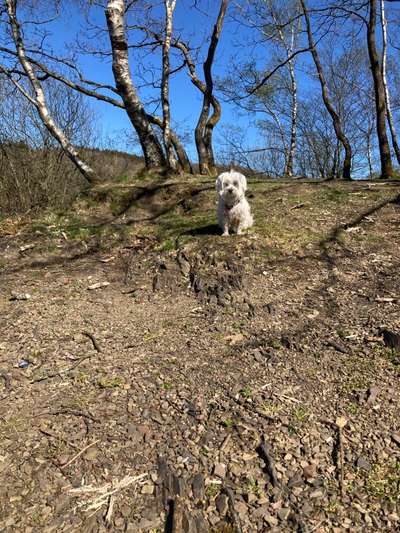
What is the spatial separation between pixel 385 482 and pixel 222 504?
94cm

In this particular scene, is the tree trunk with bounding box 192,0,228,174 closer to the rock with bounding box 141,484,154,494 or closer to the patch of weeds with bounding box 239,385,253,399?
the patch of weeds with bounding box 239,385,253,399

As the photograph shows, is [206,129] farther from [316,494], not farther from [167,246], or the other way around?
[316,494]

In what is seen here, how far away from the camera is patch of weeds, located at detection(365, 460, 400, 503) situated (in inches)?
86.1

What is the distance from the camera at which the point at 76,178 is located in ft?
42.6

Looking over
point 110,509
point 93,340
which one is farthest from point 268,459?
point 93,340

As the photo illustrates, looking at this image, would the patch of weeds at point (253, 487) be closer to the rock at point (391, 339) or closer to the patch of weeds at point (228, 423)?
the patch of weeds at point (228, 423)

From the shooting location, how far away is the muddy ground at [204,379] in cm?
221

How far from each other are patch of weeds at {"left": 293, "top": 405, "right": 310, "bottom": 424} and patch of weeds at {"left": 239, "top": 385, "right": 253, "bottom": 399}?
0.35 metres

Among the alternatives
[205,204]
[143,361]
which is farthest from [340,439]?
[205,204]

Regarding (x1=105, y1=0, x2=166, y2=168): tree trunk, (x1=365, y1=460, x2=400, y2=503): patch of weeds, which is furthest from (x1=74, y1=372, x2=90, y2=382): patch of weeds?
(x1=105, y1=0, x2=166, y2=168): tree trunk

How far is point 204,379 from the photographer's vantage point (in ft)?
10.3

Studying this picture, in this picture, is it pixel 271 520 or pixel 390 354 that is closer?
pixel 271 520

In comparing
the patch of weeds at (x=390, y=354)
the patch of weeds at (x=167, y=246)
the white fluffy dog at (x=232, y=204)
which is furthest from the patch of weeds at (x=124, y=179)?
the patch of weeds at (x=390, y=354)

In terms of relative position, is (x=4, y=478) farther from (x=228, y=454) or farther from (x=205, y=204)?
(x=205, y=204)
